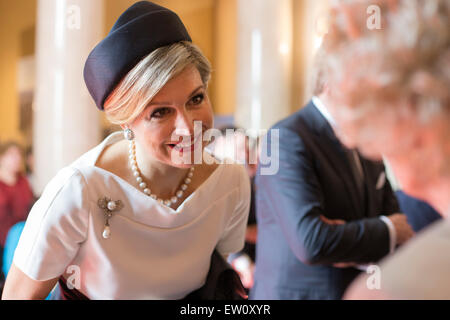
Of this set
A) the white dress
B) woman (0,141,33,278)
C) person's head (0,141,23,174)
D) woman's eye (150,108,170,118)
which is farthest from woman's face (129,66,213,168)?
person's head (0,141,23,174)

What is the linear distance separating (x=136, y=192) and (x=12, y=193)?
17.0 inches

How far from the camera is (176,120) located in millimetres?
732

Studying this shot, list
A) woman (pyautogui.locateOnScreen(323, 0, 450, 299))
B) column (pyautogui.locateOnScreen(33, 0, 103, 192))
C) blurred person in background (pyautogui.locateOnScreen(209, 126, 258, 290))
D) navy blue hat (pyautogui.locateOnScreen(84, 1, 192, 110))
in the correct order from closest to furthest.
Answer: woman (pyautogui.locateOnScreen(323, 0, 450, 299)) → navy blue hat (pyautogui.locateOnScreen(84, 1, 192, 110)) → column (pyautogui.locateOnScreen(33, 0, 103, 192)) → blurred person in background (pyautogui.locateOnScreen(209, 126, 258, 290))

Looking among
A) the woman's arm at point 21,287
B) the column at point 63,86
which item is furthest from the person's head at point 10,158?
the woman's arm at point 21,287

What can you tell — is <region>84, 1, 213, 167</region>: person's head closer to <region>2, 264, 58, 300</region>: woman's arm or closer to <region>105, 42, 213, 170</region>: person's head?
<region>105, 42, 213, 170</region>: person's head

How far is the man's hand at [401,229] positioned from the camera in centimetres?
83

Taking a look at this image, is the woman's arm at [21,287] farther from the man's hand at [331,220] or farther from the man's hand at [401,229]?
the man's hand at [401,229]

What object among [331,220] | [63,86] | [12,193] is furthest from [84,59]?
[331,220]

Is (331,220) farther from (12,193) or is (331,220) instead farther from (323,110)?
(12,193)

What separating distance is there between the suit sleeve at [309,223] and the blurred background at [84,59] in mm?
190

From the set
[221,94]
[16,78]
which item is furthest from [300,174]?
[16,78]

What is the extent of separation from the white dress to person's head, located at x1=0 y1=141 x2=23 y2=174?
502mm

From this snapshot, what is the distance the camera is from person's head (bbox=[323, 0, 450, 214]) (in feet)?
1.49
